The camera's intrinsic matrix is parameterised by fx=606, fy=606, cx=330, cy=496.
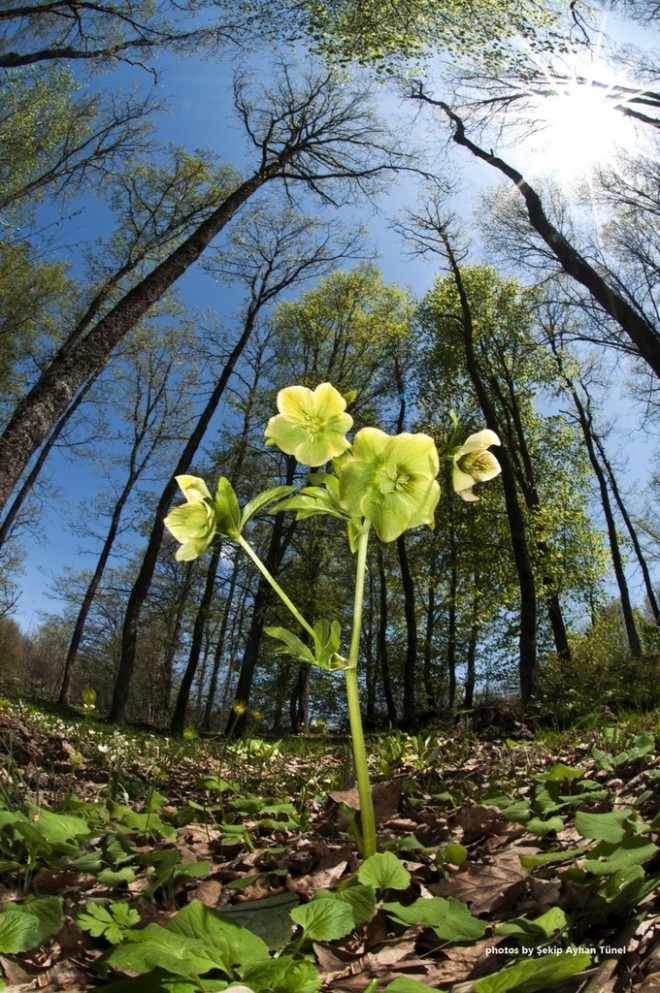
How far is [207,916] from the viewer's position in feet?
3.27

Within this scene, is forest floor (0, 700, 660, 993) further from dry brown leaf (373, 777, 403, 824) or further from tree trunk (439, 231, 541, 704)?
tree trunk (439, 231, 541, 704)

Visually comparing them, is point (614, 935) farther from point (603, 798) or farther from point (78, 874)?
point (78, 874)

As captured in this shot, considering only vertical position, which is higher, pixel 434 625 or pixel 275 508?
pixel 434 625

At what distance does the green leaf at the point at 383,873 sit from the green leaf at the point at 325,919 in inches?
4.7

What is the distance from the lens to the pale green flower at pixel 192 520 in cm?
135

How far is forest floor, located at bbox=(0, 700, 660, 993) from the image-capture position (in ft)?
2.99

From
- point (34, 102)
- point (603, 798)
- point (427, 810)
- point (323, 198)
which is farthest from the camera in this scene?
point (34, 102)


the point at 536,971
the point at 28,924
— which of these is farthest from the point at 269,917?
the point at 536,971

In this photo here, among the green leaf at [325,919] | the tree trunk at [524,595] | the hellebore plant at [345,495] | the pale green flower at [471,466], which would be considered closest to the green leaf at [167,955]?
the green leaf at [325,919]

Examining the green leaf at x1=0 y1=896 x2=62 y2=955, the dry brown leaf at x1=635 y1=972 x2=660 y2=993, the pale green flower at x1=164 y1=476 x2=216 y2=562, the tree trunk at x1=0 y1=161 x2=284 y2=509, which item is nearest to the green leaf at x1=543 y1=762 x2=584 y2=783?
the dry brown leaf at x1=635 y1=972 x2=660 y2=993

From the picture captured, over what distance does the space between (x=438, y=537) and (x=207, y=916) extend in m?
19.2

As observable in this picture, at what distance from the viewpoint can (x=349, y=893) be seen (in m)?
1.12

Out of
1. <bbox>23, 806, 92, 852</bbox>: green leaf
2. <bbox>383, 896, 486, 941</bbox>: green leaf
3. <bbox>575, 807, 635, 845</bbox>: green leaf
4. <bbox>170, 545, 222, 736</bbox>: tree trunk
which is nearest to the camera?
<bbox>383, 896, 486, 941</bbox>: green leaf

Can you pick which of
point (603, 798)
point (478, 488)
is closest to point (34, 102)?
point (478, 488)
